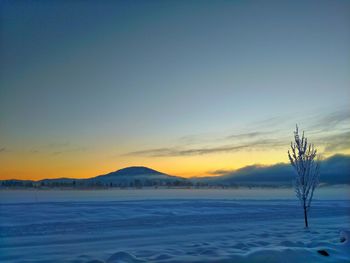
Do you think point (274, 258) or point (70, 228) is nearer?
point (274, 258)

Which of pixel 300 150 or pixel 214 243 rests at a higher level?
pixel 300 150

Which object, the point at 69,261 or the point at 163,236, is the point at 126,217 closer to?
the point at 163,236

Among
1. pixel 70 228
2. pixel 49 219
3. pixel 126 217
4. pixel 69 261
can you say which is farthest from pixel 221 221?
pixel 69 261

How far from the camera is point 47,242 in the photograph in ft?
35.6

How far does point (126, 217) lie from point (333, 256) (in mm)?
10427

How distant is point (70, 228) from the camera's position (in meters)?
13.6

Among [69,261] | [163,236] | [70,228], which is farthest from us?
[70,228]

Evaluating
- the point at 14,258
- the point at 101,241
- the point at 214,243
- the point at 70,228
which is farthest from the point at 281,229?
the point at 14,258

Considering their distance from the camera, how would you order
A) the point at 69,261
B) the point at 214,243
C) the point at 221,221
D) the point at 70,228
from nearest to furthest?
the point at 69,261
the point at 214,243
the point at 70,228
the point at 221,221

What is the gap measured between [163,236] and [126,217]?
5.59 meters

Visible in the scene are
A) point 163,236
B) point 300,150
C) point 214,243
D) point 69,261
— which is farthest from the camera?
point 300,150

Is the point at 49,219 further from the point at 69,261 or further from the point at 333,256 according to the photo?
the point at 333,256

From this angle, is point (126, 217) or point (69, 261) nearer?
point (69, 261)

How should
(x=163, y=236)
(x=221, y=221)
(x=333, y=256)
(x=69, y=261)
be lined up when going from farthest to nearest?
(x=221, y=221)
(x=163, y=236)
(x=333, y=256)
(x=69, y=261)
